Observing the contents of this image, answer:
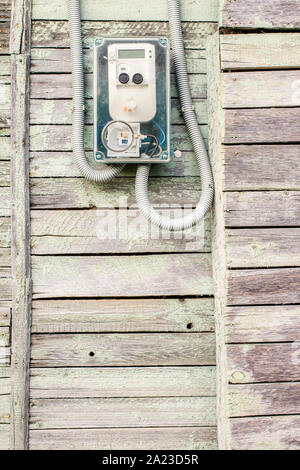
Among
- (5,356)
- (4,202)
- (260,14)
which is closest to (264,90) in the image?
(260,14)

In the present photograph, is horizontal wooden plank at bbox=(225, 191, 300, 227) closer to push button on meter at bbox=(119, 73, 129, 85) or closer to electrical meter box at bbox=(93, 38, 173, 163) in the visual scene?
electrical meter box at bbox=(93, 38, 173, 163)

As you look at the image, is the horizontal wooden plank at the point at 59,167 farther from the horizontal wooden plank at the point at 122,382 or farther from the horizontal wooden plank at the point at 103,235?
the horizontal wooden plank at the point at 122,382

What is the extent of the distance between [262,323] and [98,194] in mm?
875

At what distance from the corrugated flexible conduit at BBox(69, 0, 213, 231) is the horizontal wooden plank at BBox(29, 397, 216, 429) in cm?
76

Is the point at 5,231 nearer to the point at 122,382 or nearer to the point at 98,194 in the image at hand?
the point at 98,194

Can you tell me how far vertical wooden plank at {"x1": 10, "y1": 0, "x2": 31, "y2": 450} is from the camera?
1.77m

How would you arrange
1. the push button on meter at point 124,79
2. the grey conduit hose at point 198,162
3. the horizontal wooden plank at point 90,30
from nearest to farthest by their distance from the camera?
the push button on meter at point 124,79
the grey conduit hose at point 198,162
the horizontal wooden plank at point 90,30

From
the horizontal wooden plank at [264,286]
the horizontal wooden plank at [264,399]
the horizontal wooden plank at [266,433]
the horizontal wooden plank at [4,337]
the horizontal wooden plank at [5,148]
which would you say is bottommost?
the horizontal wooden plank at [266,433]

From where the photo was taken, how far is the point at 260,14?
1708 millimetres

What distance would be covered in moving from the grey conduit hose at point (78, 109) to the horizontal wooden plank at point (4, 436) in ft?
3.69

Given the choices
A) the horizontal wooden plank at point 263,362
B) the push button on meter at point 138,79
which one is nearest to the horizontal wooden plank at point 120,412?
the horizontal wooden plank at point 263,362

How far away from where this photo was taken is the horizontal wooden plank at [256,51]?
170 cm

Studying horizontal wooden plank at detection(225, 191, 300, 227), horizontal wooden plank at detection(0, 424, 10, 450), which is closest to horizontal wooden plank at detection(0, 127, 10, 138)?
horizontal wooden plank at detection(225, 191, 300, 227)
